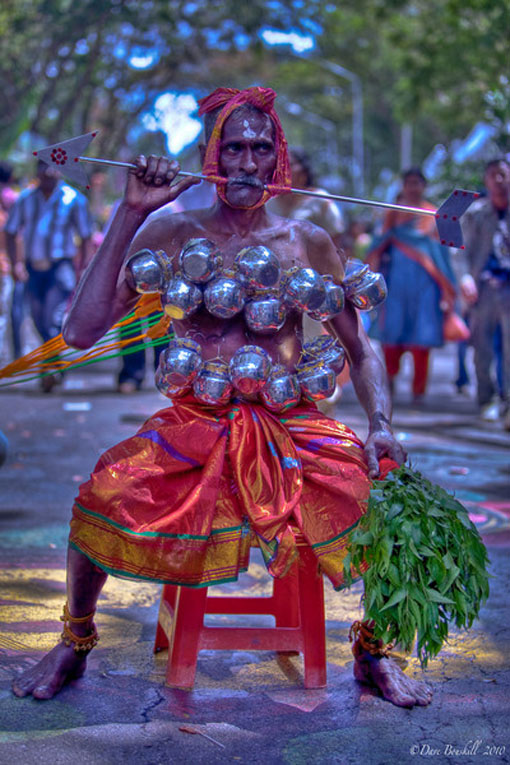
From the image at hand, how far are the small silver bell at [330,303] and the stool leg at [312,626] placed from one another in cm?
77

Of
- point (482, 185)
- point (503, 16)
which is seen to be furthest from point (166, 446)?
point (503, 16)

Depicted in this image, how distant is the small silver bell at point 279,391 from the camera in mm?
3080

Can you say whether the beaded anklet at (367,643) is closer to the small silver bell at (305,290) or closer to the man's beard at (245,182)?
the small silver bell at (305,290)

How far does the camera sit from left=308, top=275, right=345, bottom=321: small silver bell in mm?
3205

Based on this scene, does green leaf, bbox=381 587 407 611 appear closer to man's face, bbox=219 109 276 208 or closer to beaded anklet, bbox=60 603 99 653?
beaded anklet, bbox=60 603 99 653

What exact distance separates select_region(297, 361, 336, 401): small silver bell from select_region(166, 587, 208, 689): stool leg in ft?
2.24

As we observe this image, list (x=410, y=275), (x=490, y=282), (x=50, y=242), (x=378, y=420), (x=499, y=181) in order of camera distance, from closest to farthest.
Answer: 1. (x=378, y=420)
2. (x=499, y=181)
3. (x=490, y=282)
4. (x=410, y=275)
5. (x=50, y=242)

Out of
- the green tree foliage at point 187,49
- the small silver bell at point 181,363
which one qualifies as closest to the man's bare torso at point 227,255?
the small silver bell at point 181,363

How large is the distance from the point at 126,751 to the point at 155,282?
1325 millimetres

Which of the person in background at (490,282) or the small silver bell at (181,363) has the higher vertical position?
the person in background at (490,282)

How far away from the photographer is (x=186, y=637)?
301 cm

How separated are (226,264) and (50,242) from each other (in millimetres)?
6984

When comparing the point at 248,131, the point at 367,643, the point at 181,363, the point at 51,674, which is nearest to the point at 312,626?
the point at 367,643

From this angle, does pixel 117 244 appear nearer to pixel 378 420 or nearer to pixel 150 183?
pixel 150 183
